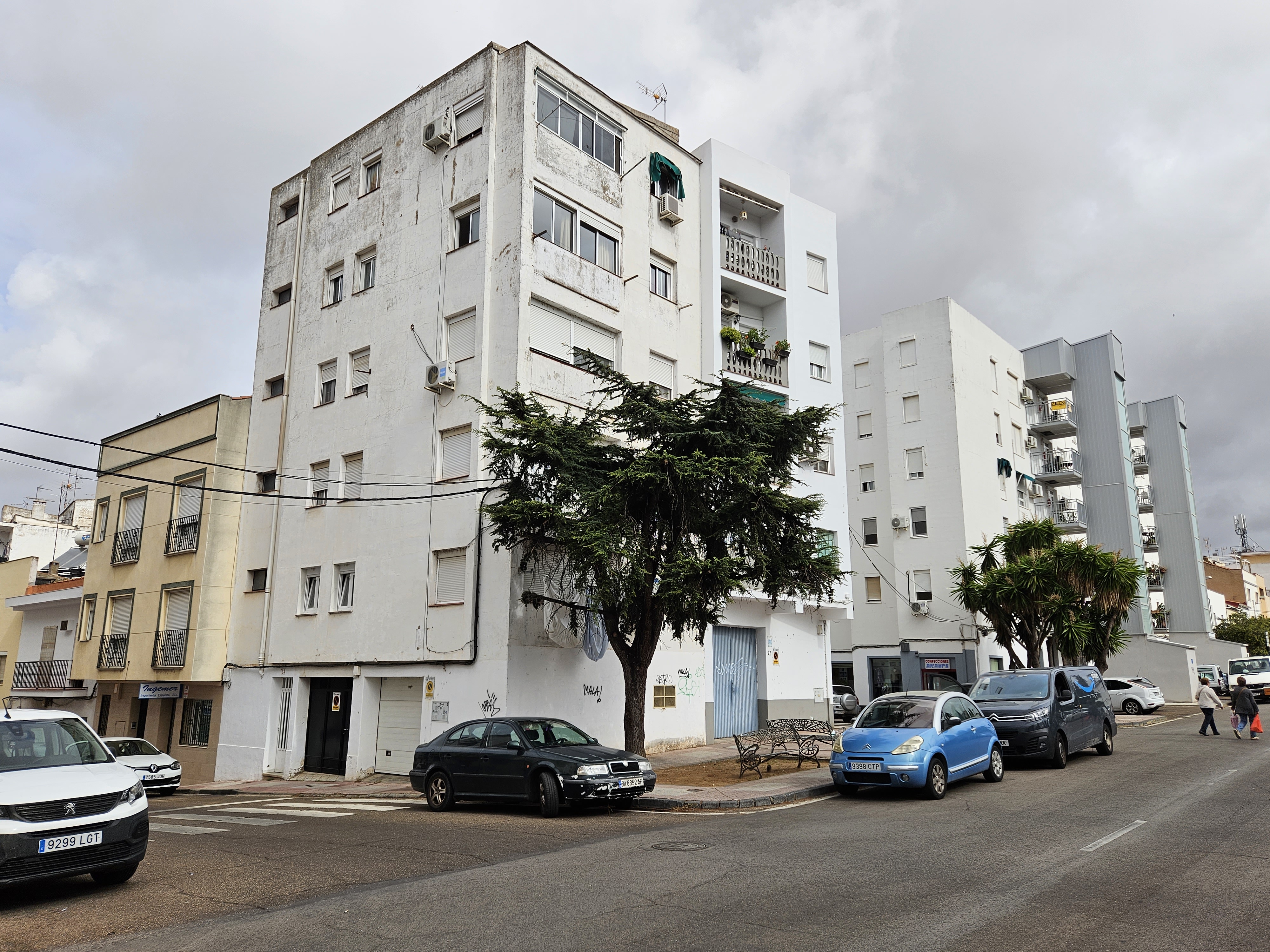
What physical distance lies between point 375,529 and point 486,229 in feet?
26.7

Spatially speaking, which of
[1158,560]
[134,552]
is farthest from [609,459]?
[1158,560]

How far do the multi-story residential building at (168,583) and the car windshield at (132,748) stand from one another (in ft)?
10.0

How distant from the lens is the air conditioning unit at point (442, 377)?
22094 millimetres

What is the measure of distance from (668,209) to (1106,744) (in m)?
17.7

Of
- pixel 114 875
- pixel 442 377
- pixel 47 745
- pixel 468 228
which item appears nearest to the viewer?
pixel 114 875

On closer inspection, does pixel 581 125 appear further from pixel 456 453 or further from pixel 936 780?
pixel 936 780

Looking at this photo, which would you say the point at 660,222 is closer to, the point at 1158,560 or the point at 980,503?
the point at 980,503

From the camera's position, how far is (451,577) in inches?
840

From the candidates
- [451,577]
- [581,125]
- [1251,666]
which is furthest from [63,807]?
[1251,666]

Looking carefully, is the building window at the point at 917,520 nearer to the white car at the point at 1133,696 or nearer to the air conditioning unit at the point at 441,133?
the white car at the point at 1133,696

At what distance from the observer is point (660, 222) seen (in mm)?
26547

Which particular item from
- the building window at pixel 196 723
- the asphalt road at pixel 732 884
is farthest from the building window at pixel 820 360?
the building window at pixel 196 723

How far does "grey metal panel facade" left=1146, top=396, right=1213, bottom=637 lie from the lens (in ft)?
182

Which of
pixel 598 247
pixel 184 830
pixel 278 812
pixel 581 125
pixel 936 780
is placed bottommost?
pixel 278 812
